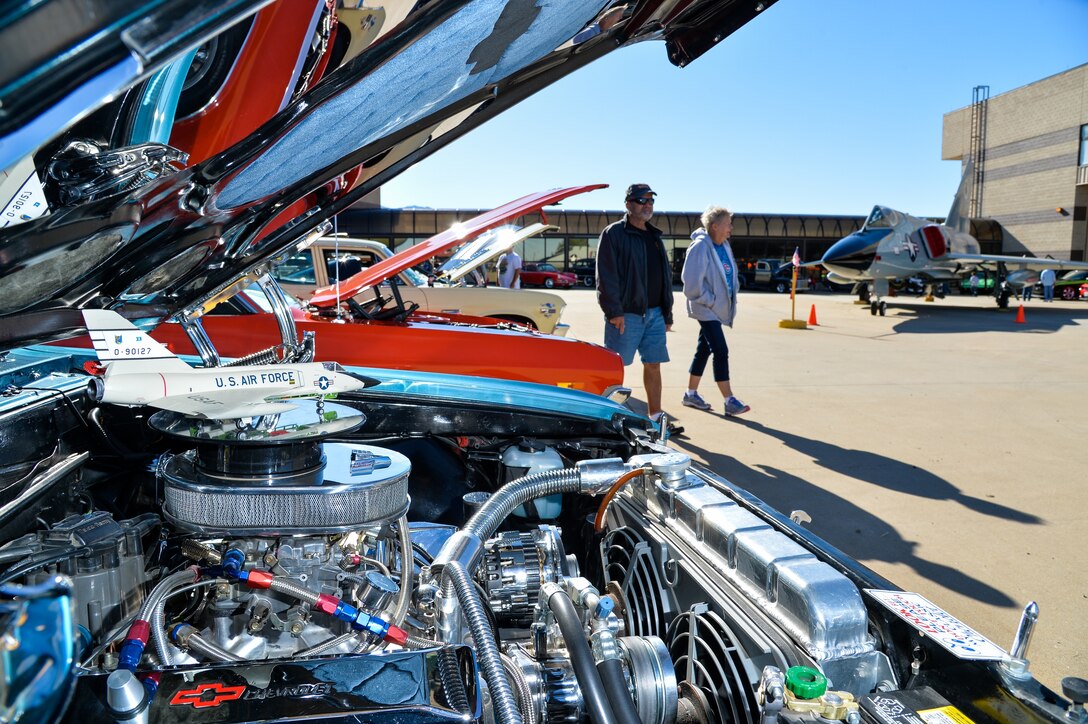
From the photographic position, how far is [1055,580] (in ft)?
9.54

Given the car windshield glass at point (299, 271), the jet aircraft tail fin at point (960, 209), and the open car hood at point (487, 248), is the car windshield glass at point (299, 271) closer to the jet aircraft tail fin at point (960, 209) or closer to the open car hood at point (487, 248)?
the open car hood at point (487, 248)

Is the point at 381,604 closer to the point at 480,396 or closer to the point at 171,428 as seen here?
the point at 171,428

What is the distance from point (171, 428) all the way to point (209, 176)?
0.54m

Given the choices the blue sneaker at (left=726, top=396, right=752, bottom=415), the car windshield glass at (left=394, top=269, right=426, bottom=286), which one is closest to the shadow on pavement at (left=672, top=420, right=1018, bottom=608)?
the blue sneaker at (left=726, top=396, right=752, bottom=415)

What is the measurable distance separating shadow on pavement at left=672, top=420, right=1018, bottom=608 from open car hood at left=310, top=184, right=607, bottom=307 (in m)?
2.02

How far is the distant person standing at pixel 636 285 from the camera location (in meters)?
4.94

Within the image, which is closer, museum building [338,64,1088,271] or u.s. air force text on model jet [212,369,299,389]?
u.s. air force text on model jet [212,369,299,389]

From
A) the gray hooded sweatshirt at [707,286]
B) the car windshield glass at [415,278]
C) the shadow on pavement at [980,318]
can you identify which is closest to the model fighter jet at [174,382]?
the gray hooded sweatshirt at [707,286]

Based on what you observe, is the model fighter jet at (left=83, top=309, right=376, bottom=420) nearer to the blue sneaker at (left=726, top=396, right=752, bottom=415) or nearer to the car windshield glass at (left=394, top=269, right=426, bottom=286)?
the blue sneaker at (left=726, top=396, right=752, bottom=415)

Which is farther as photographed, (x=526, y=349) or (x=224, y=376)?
(x=526, y=349)

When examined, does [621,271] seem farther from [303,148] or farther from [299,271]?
[299,271]

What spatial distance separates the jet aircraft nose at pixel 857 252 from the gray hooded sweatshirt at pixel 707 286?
40.3 feet

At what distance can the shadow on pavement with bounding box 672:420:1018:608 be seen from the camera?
2.94m

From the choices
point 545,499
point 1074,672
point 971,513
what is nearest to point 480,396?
point 545,499
